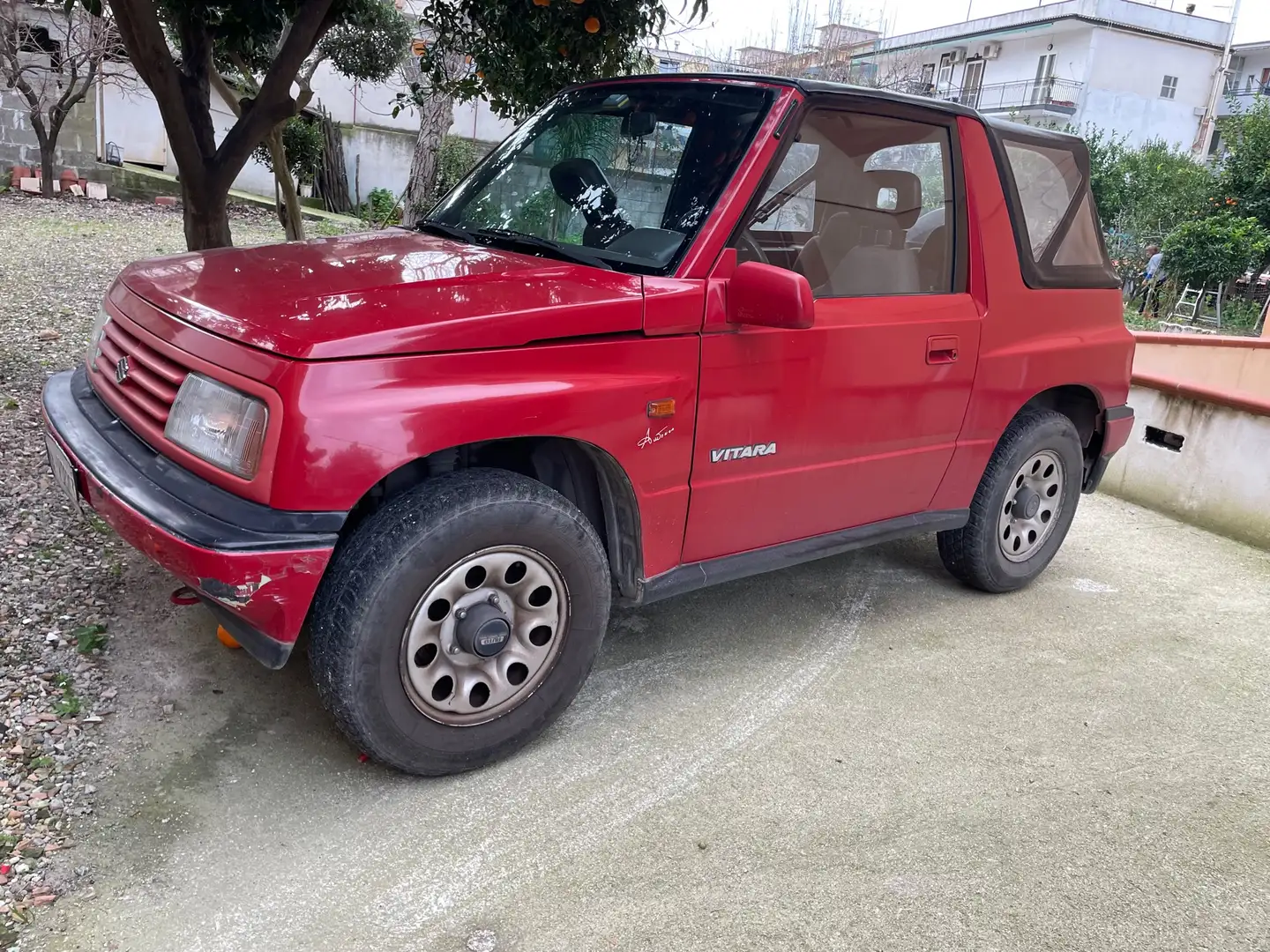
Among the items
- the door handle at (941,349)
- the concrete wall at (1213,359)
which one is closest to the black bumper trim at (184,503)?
the door handle at (941,349)

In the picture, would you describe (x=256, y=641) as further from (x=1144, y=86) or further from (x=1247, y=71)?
(x=1247, y=71)

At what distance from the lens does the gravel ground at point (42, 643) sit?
2.37 meters

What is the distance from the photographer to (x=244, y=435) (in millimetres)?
2371

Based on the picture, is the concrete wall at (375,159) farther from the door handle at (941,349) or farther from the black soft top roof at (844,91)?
the door handle at (941,349)

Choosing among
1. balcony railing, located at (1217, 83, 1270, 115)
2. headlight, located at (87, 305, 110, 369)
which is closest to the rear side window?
headlight, located at (87, 305, 110, 369)

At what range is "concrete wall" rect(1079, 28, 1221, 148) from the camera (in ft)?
120

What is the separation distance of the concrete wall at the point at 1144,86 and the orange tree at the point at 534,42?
36438 millimetres

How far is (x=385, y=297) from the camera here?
261cm

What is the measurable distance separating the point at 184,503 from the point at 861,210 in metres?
2.40

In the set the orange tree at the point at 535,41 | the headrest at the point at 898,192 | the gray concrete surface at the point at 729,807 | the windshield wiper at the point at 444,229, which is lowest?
the gray concrete surface at the point at 729,807

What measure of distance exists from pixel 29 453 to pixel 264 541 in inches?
123

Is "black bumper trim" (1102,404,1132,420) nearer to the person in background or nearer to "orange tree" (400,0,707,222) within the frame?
"orange tree" (400,0,707,222)

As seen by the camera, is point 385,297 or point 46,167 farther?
point 46,167

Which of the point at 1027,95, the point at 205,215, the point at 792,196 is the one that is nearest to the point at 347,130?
the point at 205,215
